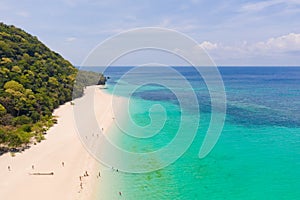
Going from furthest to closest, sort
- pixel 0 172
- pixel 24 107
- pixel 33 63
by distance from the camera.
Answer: pixel 33 63 → pixel 24 107 → pixel 0 172

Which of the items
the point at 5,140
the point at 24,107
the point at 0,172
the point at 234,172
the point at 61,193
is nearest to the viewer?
the point at 61,193

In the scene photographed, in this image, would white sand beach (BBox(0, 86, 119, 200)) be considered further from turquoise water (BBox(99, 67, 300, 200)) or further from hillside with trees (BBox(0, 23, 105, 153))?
turquoise water (BBox(99, 67, 300, 200))

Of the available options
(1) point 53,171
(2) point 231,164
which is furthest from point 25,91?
(2) point 231,164

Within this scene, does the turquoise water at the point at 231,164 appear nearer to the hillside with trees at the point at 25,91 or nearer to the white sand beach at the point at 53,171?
the white sand beach at the point at 53,171

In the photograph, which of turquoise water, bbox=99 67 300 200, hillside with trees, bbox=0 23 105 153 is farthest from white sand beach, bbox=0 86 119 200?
turquoise water, bbox=99 67 300 200

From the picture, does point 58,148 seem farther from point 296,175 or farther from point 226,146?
point 296,175

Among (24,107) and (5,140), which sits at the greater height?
(24,107)

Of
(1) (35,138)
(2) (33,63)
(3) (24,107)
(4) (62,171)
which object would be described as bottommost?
(4) (62,171)

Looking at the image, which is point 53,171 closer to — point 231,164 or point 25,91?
point 231,164

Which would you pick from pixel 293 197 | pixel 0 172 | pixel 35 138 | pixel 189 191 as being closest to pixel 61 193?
pixel 0 172
